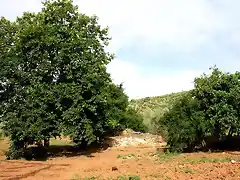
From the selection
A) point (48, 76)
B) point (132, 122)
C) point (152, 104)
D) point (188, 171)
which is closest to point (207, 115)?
point (188, 171)

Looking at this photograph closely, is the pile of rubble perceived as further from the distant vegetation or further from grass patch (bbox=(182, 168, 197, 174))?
grass patch (bbox=(182, 168, 197, 174))

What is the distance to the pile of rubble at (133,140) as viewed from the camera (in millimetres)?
35375

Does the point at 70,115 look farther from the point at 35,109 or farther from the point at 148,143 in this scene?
the point at 148,143

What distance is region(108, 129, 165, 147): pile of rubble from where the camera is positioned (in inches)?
1393

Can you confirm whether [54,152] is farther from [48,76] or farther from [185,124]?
[185,124]

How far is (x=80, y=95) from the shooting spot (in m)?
26.7

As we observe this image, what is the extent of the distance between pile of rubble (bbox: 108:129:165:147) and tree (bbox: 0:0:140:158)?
7.85m

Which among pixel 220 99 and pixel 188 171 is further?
pixel 220 99

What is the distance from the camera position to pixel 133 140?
36812mm

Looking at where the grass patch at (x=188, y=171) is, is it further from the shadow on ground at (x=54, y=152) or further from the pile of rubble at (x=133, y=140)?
the pile of rubble at (x=133, y=140)

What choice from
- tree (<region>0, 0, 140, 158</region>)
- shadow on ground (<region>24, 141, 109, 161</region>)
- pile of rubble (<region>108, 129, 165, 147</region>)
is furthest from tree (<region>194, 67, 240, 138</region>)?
pile of rubble (<region>108, 129, 165, 147</region>)

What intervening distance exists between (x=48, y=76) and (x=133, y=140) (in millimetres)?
13589

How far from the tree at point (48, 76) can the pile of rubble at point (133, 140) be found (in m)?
7.85

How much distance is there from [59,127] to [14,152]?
434cm
